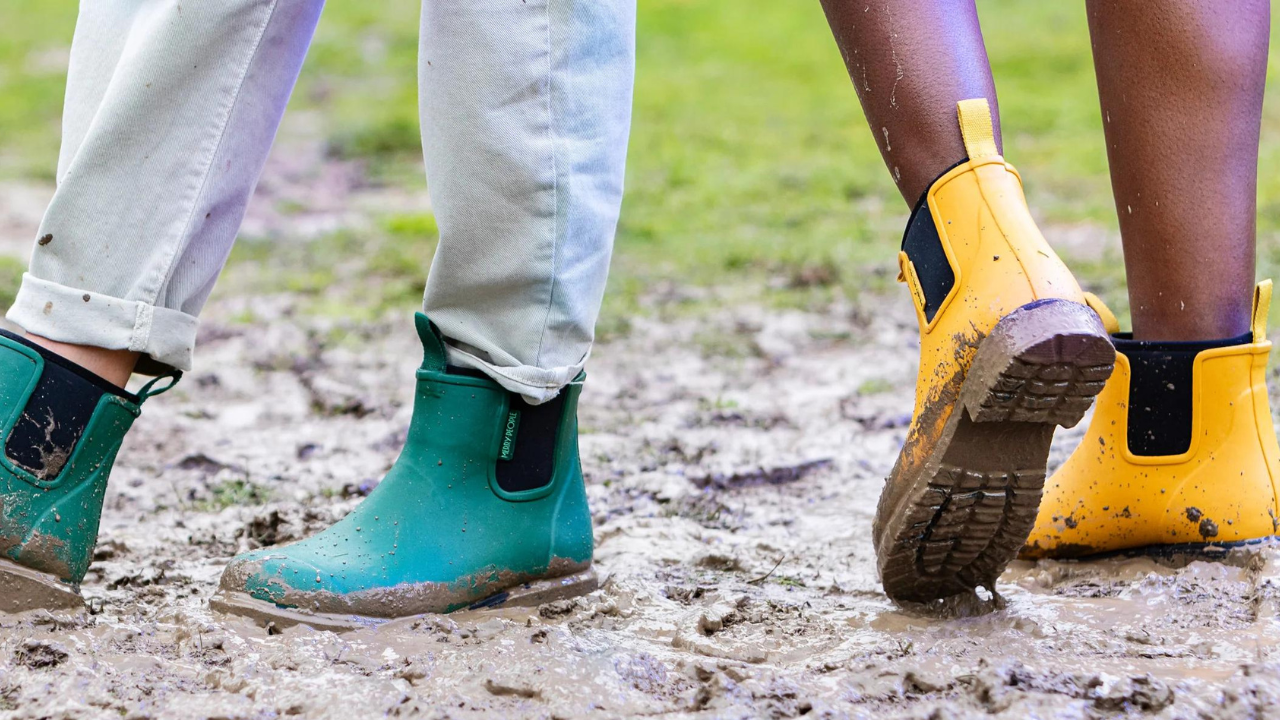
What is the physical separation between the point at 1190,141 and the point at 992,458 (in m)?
0.52

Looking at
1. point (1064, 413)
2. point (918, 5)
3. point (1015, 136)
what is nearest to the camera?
point (1064, 413)

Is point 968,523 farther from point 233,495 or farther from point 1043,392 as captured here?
point 233,495

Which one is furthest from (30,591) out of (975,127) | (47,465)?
(975,127)

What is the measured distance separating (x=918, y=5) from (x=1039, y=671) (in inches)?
27.7

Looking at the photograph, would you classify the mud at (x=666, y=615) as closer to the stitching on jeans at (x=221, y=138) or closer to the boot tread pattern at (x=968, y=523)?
the boot tread pattern at (x=968, y=523)

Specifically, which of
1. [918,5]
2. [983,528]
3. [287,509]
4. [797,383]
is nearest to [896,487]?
[983,528]

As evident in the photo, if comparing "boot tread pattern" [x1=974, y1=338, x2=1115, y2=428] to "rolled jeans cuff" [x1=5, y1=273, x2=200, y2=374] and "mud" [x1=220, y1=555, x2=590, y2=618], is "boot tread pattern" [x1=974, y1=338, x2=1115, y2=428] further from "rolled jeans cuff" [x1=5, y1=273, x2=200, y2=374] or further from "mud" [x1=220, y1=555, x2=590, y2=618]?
"rolled jeans cuff" [x1=5, y1=273, x2=200, y2=374]

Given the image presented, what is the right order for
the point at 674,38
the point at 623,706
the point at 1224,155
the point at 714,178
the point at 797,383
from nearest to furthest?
the point at 623,706
the point at 1224,155
the point at 797,383
the point at 714,178
the point at 674,38

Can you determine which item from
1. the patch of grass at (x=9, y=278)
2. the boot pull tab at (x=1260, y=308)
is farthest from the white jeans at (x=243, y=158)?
the patch of grass at (x=9, y=278)

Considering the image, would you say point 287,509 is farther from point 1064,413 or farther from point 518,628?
point 1064,413

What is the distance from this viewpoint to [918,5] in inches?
52.2

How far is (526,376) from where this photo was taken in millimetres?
1378

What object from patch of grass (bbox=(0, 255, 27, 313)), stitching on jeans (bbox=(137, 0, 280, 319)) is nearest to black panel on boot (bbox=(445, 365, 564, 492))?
stitching on jeans (bbox=(137, 0, 280, 319))

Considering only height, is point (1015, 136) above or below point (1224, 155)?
above
